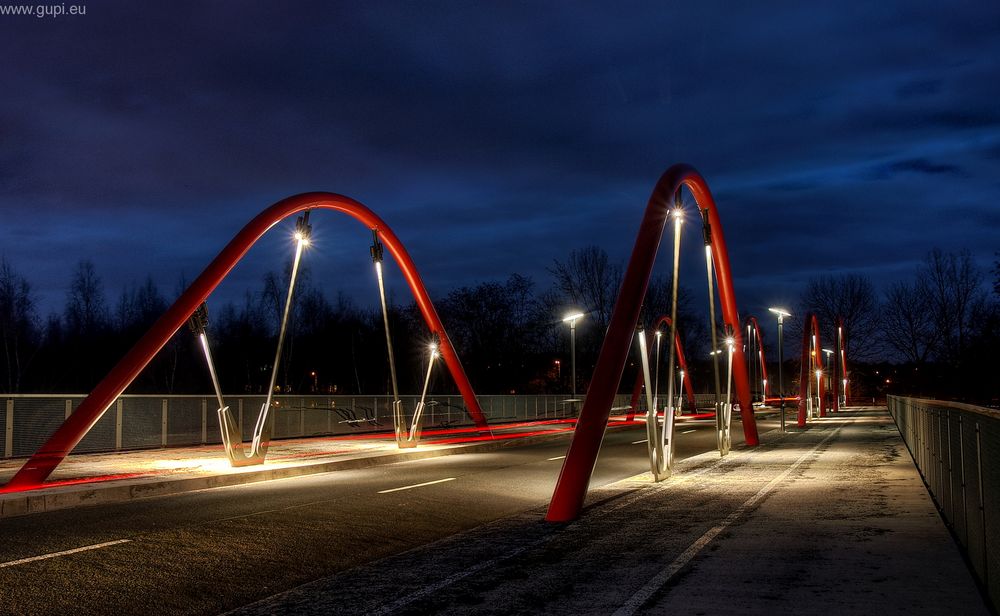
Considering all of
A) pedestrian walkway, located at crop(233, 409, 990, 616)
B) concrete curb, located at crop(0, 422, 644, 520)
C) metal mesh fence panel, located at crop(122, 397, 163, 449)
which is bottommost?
concrete curb, located at crop(0, 422, 644, 520)

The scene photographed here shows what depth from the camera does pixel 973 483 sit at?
26.3 ft

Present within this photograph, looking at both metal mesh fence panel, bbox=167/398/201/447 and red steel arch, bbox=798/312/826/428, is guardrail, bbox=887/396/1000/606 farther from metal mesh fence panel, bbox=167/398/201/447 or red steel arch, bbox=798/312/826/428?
red steel arch, bbox=798/312/826/428

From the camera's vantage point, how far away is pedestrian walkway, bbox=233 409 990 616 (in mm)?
6695

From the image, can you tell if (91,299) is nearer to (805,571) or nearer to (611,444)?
(611,444)

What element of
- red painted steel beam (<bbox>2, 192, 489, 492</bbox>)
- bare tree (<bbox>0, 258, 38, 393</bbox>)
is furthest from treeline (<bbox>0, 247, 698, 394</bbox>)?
red painted steel beam (<bbox>2, 192, 489, 492</bbox>)

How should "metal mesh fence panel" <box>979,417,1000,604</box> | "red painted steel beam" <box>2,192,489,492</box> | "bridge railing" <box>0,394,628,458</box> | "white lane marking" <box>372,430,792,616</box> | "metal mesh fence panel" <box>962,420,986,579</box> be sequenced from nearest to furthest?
"metal mesh fence panel" <box>979,417,1000,604</box>, "white lane marking" <box>372,430,792,616</box>, "metal mesh fence panel" <box>962,420,986,579</box>, "red painted steel beam" <box>2,192,489,492</box>, "bridge railing" <box>0,394,628,458</box>

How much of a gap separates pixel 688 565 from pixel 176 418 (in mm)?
22668

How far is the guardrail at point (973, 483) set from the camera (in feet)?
21.3

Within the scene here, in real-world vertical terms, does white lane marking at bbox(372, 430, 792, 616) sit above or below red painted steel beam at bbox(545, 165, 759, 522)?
below

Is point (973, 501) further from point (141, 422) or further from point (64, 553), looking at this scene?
point (141, 422)

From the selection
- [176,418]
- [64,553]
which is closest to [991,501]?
[64,553]

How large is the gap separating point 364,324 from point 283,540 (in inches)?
3335

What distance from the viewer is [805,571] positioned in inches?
306

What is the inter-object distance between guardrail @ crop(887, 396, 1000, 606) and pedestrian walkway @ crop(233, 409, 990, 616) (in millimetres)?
202
